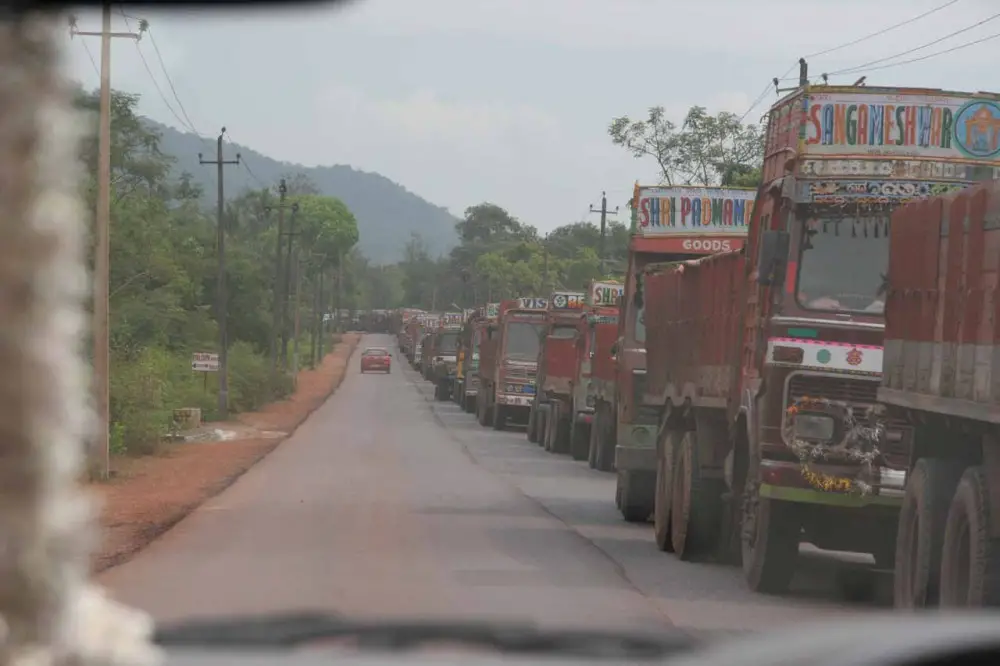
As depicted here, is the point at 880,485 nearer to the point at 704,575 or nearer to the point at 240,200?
the point at 704,575

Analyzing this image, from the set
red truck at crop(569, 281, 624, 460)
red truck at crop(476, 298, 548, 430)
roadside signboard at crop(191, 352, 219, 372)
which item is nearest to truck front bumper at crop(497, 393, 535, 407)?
red truck at crop(476, 298, 548, 430)

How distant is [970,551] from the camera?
812 centimetres

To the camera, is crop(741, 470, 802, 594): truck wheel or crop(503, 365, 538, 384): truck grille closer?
crop(741, 470, 802, 594): truck wheel

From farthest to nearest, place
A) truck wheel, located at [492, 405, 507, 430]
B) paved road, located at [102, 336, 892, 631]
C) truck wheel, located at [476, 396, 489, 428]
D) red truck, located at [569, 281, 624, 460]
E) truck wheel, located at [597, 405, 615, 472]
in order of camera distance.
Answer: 1. truck wheel, located at [476, 396, 489, 428]
2. truck wheel, located at [492, 405, 507, 430]
3. red truck, located at [569, 281, 624, 460]
4. truck wheel, located at [597, 405, 615, 472]
5. paved road, located at [102, 336, 892, 631]

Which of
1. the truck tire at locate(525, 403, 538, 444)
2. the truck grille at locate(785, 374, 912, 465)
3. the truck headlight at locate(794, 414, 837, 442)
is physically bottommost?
the truck tire at locate(525, 403, 538, 444)

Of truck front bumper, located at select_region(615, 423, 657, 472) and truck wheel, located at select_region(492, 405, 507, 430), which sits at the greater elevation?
truck front bumper, located at select_region(615, 423, 657, 472)

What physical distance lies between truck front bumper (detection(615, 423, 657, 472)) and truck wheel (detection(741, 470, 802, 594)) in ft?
19.3

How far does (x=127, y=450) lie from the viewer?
29.4 meters

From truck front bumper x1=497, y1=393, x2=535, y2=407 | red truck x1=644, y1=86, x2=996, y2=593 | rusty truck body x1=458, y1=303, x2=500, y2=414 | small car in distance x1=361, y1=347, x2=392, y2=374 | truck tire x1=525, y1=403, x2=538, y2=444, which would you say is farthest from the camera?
small car in distance x1=361, y1=347, x2=392, y2=374

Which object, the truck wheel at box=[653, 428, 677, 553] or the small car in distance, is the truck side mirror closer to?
the truck wheel at box=[653, 428, 677, 553]

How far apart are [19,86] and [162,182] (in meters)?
63.2

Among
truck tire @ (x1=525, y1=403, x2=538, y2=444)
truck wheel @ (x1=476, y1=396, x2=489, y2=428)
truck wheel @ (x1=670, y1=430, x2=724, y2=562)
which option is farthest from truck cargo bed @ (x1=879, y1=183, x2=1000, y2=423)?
truck wheel @ (x1=476, y1=396, x2=489, y2=428)

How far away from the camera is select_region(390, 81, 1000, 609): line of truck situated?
841 centimetres

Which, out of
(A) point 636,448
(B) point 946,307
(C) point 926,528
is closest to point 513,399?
(A) point 636,448
